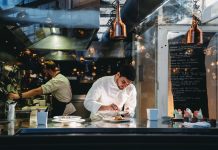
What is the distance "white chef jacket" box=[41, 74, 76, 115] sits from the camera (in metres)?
5.88

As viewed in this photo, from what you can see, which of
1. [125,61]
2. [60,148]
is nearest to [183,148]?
[60,148]

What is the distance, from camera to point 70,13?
6359 mm

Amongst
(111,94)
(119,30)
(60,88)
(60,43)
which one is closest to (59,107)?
(60,88)

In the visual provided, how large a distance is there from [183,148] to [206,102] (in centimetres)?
312

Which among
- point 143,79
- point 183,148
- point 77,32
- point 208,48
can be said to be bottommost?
point 183,148

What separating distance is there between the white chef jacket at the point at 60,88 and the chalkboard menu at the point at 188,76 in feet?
6.13

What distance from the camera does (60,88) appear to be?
19.6 ft

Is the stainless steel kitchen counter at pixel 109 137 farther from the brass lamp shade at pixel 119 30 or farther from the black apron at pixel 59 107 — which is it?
the black apron at pixel 59 107

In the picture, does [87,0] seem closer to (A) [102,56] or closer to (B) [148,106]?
(B) [148,106]

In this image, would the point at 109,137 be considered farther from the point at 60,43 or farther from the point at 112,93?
the point at 60,43

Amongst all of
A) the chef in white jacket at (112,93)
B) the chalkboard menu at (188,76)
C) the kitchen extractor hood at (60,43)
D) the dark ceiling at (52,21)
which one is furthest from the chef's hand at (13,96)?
the chalkboard menu at (188,76)

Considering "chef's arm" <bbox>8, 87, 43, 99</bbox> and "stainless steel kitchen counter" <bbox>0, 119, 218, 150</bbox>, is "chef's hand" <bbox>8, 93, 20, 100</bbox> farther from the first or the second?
"stainless steel kitchen counter" <bbox>0, 119, 218, 150</bbox>

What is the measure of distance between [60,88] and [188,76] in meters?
2.24

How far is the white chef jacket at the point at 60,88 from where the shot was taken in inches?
232
